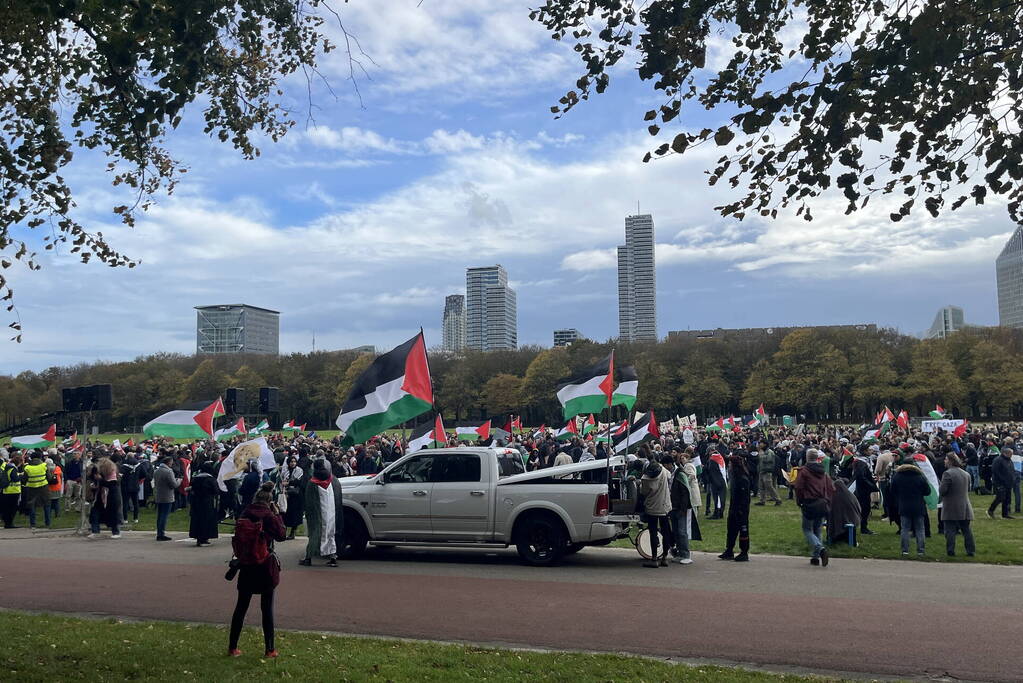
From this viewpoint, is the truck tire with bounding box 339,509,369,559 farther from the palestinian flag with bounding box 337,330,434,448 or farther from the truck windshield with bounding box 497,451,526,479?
the truck windshield with bounding box 497,451,526,479

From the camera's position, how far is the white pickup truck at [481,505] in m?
13.4

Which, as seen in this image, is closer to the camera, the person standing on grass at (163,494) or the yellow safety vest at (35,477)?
the person standing on grass at (163,494)

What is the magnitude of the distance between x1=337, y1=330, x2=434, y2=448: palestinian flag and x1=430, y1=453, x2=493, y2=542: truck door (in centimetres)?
171

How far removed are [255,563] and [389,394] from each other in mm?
7618

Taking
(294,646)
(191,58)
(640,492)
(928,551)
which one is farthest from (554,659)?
(928,551)

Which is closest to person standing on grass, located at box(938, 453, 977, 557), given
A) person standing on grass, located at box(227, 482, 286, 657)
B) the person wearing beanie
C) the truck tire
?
the person wearing beanie

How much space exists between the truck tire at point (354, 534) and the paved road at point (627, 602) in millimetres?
362

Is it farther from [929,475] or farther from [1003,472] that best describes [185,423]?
[1003,472]

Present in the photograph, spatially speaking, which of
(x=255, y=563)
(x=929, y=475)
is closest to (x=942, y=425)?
(x=929, y=475)

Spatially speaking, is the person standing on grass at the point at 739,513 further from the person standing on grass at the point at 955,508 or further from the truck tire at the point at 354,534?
the truck tire at the point at 354,534

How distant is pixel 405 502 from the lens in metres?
14.3

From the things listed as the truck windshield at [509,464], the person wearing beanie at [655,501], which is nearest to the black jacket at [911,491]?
the person wearing beanie at [655,501]

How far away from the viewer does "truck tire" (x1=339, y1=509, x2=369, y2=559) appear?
48.1 feet

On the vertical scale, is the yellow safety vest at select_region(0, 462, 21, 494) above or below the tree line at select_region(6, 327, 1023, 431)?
below
